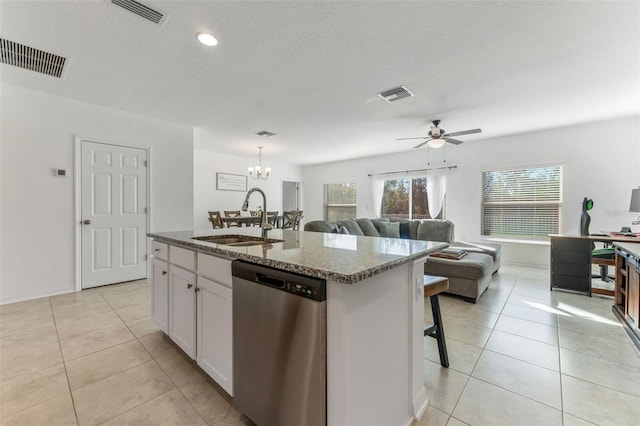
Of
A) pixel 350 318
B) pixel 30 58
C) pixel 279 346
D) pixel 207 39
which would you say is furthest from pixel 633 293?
pixel 30 58

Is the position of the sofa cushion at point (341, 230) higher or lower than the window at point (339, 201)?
lower

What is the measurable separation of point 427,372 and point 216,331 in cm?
141

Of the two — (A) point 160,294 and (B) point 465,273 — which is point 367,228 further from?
(A) point 160,294

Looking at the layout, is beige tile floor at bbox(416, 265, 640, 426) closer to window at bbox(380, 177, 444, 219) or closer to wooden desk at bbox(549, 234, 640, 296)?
wooden desk at bbox(549, 234, 640, 296)

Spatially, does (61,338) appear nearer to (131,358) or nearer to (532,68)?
(131,358)

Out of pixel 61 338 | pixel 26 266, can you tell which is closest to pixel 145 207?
pixel 26 266

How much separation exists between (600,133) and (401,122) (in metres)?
3.33

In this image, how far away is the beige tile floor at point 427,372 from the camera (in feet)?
4.56

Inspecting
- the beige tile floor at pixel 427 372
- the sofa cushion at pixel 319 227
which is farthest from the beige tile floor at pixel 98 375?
the sofa cushion at pixel 319 227

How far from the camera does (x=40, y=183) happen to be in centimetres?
318

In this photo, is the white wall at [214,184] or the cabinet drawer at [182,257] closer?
the cabinet drawer at [182,257]

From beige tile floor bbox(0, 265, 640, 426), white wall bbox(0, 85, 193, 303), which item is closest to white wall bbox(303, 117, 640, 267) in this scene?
beige tile floor bbox(0, 265, 640, 426)

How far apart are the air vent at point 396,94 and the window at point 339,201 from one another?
4427 millimetres

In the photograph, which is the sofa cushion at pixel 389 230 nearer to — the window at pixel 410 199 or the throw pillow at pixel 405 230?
the throw pillow at pixel 405 230
